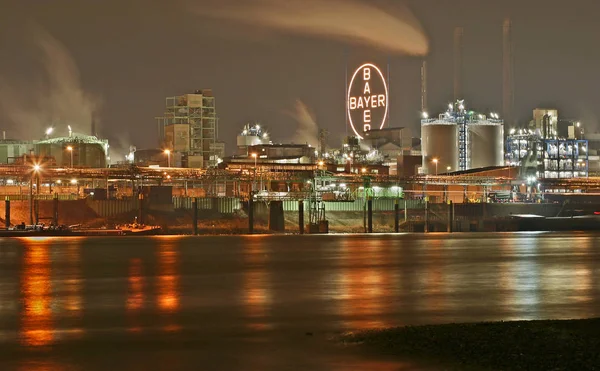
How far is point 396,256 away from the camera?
41469mm

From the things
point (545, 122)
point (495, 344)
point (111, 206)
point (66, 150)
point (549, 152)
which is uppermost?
point (545, 122)

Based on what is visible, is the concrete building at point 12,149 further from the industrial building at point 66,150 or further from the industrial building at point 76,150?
the industrial building at point 76,150

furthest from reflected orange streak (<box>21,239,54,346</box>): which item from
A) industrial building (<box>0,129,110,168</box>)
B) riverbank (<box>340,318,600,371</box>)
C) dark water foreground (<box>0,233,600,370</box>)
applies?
industrial building (<box>0,129,110,168</box>)

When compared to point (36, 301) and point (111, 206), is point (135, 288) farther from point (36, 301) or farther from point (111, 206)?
point (111, 206)

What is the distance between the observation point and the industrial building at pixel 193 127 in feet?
463

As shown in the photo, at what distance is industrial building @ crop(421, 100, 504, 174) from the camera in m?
135

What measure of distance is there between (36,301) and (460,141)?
4585 inches

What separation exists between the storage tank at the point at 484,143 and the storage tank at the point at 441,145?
287cm

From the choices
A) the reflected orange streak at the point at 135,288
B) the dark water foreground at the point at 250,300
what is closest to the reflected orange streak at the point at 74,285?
the dark water foreground at the point at 250,300

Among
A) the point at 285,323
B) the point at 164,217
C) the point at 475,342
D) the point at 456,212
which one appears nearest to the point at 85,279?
the point at 285,323

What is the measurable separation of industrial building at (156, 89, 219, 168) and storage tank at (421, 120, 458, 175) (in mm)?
33739

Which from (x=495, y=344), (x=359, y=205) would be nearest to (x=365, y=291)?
(x=495, y=344)

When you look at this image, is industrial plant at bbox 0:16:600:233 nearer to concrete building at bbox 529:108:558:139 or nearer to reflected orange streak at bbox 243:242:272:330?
concrete building at bbox 529:108:558:139

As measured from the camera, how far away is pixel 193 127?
143000 mm
